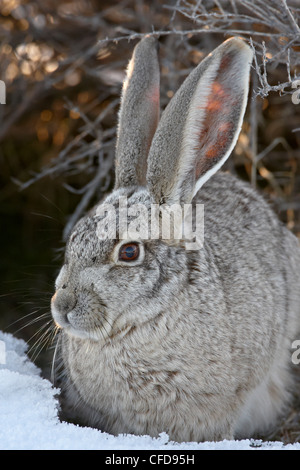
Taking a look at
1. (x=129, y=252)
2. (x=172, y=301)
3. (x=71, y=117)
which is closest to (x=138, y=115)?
(x=129, y=252)

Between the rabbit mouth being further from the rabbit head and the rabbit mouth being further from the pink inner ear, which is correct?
the pink inner ear

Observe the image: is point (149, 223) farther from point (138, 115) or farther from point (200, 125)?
point (138, 115)

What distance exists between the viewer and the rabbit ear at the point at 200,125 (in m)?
2.79

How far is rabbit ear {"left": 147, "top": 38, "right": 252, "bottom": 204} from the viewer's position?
2791 millimetres

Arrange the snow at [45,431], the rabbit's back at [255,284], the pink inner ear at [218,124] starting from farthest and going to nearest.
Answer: the rabbit's back at [255,284]
the pink inner ear at [218,124]
the snow at [45,431]

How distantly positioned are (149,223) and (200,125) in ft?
1.54

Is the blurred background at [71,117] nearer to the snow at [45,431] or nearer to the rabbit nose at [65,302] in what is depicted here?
the snow at [45,431]

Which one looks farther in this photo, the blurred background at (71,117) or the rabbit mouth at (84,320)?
the blurred background at (71,117)

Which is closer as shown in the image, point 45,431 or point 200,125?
point 45,431

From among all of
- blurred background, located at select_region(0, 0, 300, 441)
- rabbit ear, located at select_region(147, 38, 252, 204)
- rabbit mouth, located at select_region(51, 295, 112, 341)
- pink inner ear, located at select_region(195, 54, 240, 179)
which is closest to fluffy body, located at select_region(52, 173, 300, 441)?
rabbit mouth, located at select_region(51, 295, 112, 341)

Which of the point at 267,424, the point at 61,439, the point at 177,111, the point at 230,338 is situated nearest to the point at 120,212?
the point at 177,111

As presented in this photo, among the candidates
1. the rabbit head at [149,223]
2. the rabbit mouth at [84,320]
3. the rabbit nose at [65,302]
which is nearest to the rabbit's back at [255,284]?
the rabbit head at [149,223]

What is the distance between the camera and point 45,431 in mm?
2570

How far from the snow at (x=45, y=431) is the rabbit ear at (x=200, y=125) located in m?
0.99
